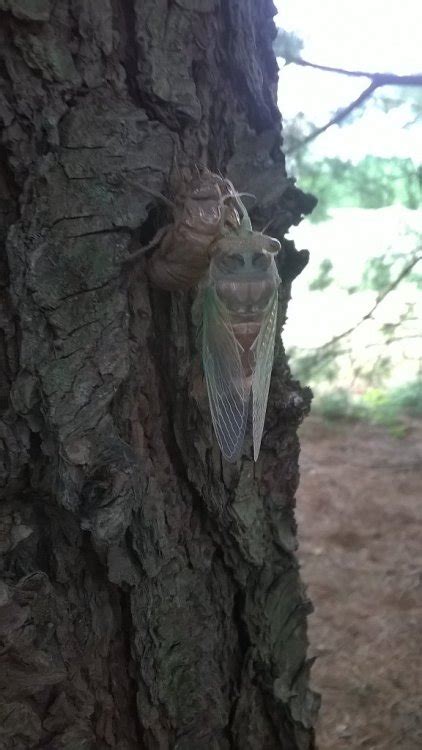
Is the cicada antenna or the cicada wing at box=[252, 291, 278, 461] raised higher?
the cicada antenna

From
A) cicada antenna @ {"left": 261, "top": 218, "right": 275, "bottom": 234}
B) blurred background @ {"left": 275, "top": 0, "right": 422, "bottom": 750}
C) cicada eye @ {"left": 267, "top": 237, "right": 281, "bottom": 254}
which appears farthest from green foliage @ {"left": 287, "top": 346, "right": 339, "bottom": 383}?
cicada eye @ {"left": 267, "top": 237, "right": 281, "bottom": 254}

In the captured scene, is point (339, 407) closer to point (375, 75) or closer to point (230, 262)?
point (375, 75)

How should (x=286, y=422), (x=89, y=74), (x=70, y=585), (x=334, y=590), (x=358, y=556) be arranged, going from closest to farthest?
(x=89, y=74) < (x=70, y=585) < (x=286, y=422) < (x=334, y=590) < (x=358, y=556)

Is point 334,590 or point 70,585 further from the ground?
point 334,590

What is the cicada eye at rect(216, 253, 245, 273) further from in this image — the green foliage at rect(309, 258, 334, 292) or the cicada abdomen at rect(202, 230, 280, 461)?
the green foliage at rect(309, 258, 334, 292)

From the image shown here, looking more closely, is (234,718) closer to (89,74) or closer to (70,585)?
(70,585)

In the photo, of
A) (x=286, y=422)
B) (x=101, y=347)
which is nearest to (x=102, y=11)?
(x=101, y=347)

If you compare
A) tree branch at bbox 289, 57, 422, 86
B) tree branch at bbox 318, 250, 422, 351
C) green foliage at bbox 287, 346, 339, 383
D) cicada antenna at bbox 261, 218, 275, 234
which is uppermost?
tree branch at bbox 289, 57, 422, 86
